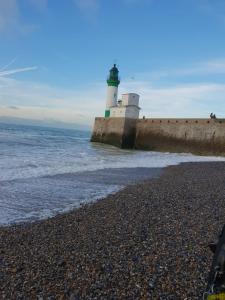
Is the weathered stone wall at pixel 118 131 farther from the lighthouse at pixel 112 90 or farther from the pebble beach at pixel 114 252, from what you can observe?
the pebble beach at pixel 114 252

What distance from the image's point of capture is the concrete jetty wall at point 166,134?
3422 centimetres

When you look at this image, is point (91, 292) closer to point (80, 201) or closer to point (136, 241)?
point (136, 241)

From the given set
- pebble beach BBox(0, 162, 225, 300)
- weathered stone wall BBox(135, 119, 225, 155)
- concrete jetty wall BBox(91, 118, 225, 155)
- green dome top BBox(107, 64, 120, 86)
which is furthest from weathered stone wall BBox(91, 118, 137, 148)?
pebble beach BBox(0, 162, 225, 300)

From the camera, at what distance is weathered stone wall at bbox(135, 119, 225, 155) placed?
34031 mm

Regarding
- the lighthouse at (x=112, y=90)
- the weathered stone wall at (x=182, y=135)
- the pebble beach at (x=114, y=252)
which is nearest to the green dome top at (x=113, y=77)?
the lighthouse at (x=112, y=90)

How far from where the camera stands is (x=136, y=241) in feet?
A: 22.4

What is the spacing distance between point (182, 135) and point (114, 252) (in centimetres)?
3115

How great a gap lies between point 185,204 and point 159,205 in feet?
2.37

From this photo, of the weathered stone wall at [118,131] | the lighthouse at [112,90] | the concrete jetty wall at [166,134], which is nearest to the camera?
the concrete jetty wall at [166,134]

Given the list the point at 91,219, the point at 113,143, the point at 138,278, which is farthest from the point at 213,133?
the point at 138,278

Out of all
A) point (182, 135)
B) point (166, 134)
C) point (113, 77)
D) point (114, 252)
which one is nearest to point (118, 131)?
point (166, 134)

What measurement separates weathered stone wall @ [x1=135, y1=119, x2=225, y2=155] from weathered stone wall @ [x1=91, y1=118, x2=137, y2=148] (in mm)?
736

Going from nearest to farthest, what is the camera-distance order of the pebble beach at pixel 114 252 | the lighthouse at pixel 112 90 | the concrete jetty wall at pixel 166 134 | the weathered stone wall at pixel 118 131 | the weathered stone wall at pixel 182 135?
the pebble beach at pixel 114 252 → the weathered stone wall at pixel 182 135 → the concrete jetty wall at pixel 166 134 → the weathered stone wall at pixel 118 131 → the lighthouse at pixel 112 90

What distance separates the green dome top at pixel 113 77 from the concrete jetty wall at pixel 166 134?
4724mm
